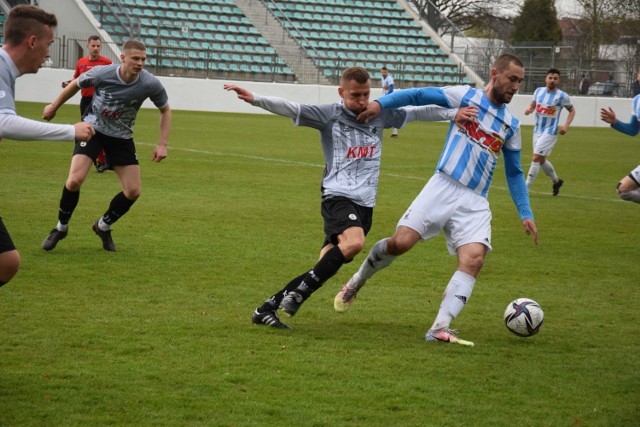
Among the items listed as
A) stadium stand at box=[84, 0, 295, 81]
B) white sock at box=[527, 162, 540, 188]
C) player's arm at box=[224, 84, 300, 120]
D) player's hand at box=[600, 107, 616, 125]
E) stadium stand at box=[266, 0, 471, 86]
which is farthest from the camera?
stadium stand at box=[266, 0, 471, 86]

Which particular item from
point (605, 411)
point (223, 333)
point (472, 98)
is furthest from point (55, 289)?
point (605, 411)

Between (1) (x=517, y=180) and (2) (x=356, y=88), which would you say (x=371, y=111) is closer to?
(2) (x=356, y=88)

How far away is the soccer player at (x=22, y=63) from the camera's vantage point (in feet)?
16.4

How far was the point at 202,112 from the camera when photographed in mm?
36750

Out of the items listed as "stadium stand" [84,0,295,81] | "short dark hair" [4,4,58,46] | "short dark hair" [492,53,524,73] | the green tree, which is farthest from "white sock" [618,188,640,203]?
the green tree

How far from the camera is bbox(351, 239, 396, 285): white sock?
6812 mm

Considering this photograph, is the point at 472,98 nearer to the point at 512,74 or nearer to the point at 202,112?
the point at 512,74

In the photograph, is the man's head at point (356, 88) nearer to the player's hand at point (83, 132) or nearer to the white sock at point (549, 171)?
the player's hand at point (83, 132)

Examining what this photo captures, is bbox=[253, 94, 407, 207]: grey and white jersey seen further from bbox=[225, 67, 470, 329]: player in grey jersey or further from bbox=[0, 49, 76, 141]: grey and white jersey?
bbox=[0, 49, 76, 141]: grey and white jersey

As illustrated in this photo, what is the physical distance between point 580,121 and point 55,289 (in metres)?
37.9

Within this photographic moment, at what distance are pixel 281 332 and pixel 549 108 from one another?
1223cm

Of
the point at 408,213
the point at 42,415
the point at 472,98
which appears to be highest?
the point at 472,98

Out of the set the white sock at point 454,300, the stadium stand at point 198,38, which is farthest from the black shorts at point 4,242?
the stadium stand at point 198,38

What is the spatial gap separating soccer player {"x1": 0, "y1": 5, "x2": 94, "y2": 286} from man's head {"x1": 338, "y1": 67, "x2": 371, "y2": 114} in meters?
2.13
